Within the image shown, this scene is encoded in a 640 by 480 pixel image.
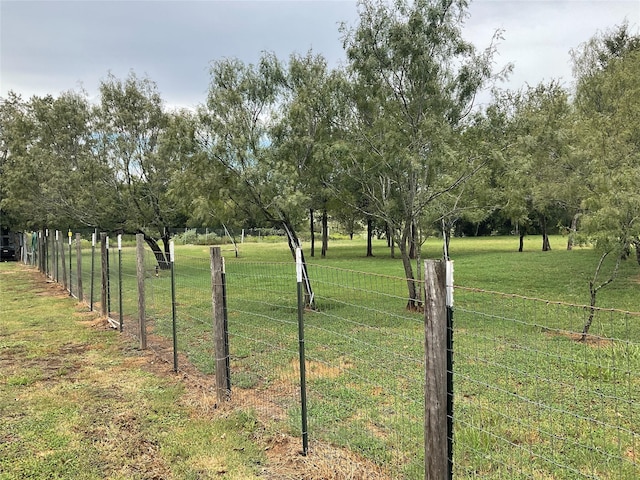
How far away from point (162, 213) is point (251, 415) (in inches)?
579

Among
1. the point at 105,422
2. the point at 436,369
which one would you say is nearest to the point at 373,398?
the point at 436,369

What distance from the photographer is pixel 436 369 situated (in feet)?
7.95

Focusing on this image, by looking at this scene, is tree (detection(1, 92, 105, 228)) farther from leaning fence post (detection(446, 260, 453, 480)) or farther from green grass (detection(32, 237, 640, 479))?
leaning fence post (detection(446, 260, 453, 480))

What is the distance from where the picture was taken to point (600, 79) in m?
15.5

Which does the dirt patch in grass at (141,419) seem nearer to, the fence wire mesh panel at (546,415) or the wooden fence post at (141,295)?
the wooden fence post at (141,295)

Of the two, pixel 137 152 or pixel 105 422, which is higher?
pixel 137 152

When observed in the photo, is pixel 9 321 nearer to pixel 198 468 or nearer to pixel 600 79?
pixel 198 468

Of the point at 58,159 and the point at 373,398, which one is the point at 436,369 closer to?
the point at 373,398

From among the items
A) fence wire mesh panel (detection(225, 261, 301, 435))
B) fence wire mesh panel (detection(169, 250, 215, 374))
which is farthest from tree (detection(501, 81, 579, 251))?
fence wire mesh panel (detection(169, 250, 215, 374))

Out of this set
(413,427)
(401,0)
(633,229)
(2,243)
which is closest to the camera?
(413,427)

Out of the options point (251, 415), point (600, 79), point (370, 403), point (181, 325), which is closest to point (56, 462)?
point (251, 415)

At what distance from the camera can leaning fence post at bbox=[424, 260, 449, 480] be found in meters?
2.38

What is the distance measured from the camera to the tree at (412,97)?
8.35 metres

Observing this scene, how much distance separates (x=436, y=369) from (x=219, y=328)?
2626mm
